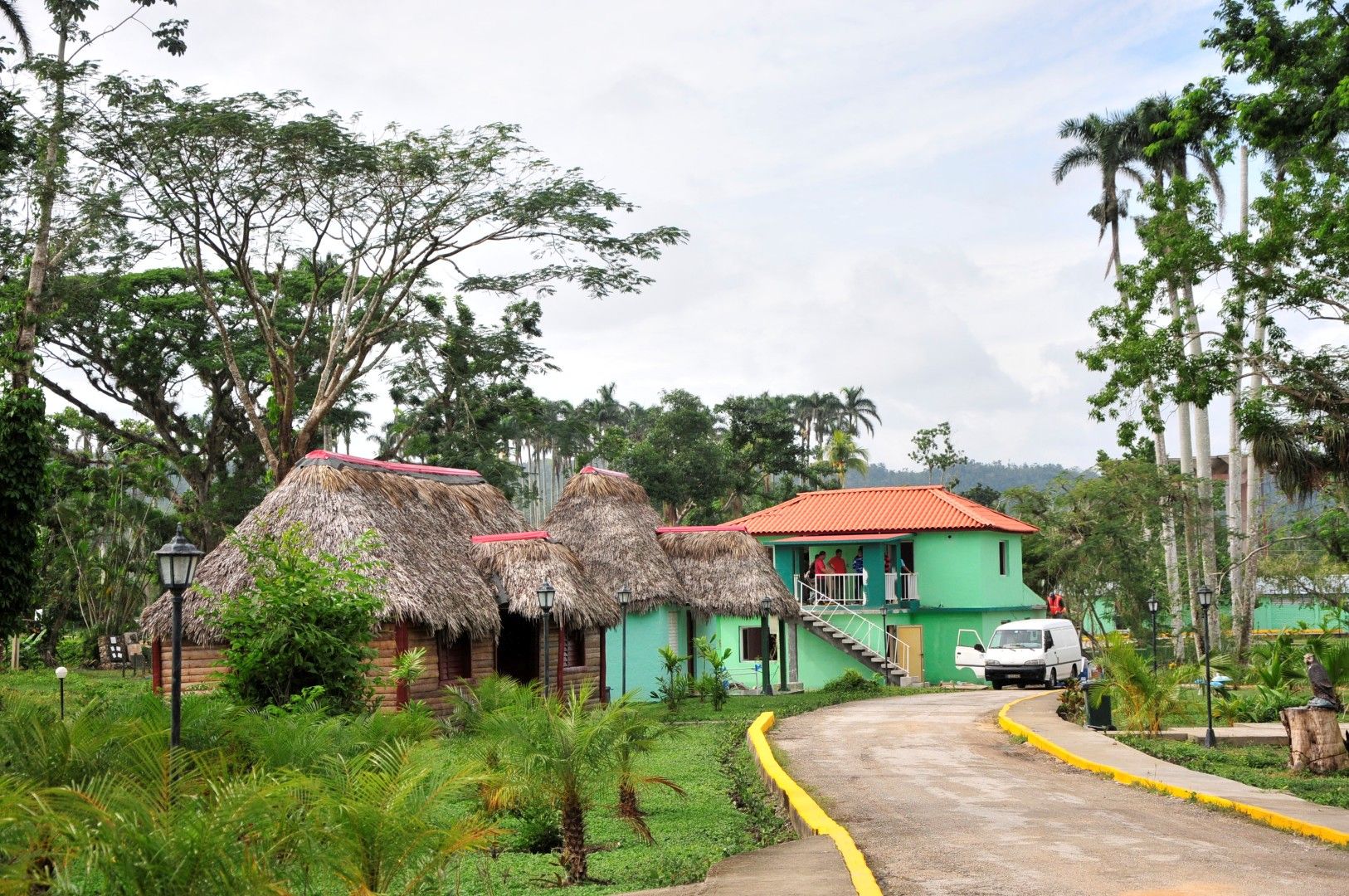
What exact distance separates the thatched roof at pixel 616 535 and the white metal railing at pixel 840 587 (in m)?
7.09

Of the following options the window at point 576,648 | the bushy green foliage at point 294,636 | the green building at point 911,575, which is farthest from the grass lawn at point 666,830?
the green building at point 911,575

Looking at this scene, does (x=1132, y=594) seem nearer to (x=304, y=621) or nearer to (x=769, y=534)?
(x=769, y=534)

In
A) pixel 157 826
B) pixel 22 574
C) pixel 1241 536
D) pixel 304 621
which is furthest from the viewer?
pixel 1241 536

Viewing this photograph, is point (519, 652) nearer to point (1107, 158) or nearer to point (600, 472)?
point (600, 472)

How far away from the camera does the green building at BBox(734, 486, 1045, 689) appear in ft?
127

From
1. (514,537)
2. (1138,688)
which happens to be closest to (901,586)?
(514,537)

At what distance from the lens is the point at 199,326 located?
36594 millimetres

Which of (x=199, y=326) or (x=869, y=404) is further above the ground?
(x=869, y=404)

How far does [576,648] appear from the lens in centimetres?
2838

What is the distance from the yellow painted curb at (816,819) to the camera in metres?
7.82

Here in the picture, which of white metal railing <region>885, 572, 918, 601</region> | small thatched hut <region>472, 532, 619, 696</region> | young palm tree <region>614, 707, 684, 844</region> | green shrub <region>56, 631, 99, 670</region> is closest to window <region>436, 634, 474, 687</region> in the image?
small thatched hut <region>472, 532, 619, 696</region>

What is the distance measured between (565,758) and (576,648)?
1895 cm

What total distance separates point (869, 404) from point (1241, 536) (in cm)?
6218

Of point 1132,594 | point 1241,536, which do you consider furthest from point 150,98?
point 1132,594
